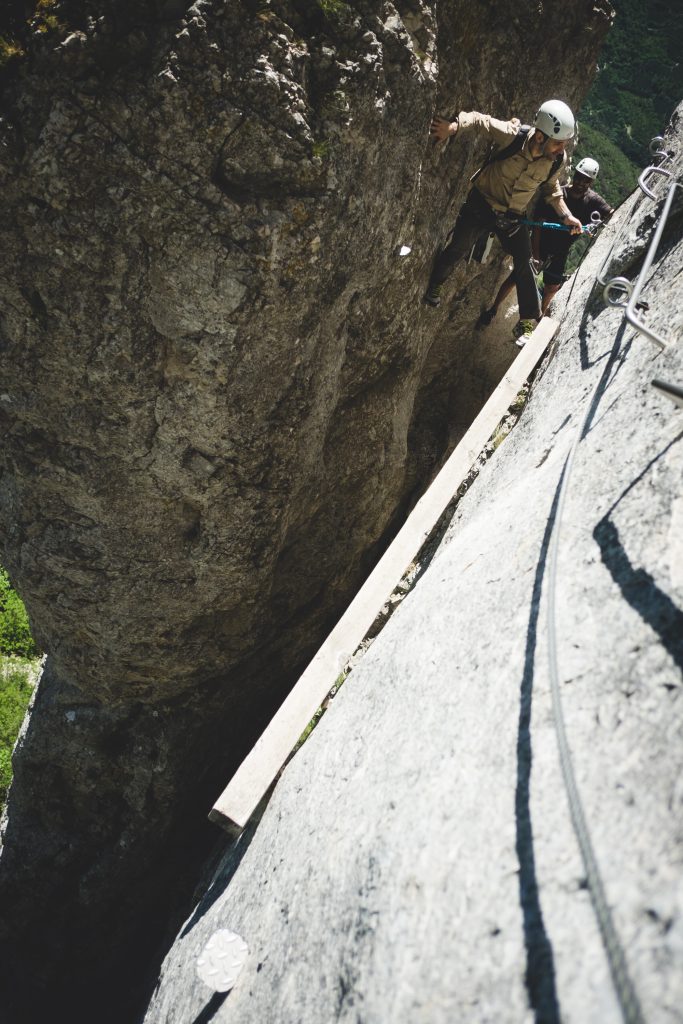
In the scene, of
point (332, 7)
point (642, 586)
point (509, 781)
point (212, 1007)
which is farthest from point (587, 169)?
point (212, 1007)

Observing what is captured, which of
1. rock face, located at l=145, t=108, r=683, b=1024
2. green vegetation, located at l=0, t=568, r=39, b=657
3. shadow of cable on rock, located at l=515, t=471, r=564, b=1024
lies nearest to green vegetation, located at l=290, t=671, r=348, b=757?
rock face, located at l=145, t=108, r=683, b=1024

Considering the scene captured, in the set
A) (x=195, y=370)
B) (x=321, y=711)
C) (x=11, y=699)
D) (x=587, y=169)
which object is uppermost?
(x=587, y=169)

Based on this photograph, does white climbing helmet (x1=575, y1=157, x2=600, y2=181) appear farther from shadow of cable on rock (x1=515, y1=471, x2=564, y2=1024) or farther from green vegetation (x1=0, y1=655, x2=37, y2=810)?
green vegetation (x1=0, y1=655, x2=37, y2=810)

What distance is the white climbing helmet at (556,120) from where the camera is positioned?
17.7ft

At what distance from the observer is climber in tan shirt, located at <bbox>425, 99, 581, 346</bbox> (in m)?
5.44

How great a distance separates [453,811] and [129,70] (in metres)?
4.50

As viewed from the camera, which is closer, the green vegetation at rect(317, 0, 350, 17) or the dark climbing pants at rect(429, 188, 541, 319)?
the green vegetation at rect(317, 0, 350, 17)

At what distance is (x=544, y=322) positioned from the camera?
6582 mm

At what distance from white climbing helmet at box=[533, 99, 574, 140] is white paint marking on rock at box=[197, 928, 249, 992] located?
6.43 m

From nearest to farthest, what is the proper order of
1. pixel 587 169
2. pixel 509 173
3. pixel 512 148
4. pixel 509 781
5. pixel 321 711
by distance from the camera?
1. pixel 509 781
2. pixel 321 711
3. pixel 512 148
4. pixel 509 173
5. pixel 587 169

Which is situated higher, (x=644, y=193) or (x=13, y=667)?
(x=644, y=193)

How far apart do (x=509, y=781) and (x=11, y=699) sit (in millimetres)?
15027

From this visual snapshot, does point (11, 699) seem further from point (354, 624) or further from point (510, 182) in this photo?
point (510, 182)

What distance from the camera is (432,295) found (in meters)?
6.27
